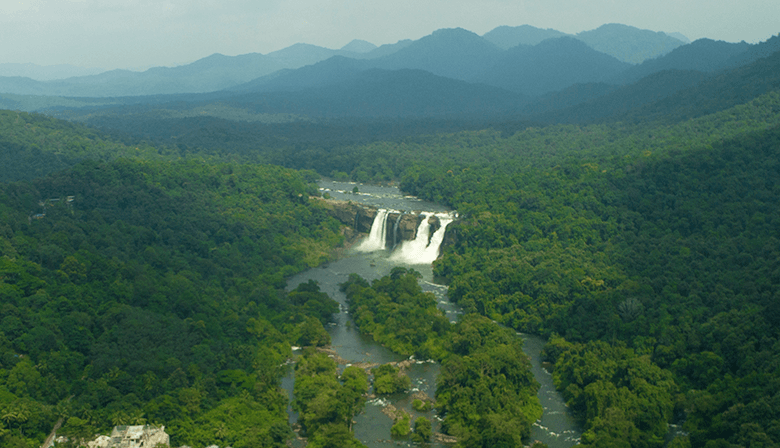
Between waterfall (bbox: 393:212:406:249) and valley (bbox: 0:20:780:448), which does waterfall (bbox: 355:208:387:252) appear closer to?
valley (bbox: 0:20:780:448)

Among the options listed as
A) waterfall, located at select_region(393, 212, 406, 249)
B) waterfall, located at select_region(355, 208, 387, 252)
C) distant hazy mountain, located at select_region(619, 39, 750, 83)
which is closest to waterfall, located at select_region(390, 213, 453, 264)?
waterfall, located at select_region(393, 212, 406, 249)

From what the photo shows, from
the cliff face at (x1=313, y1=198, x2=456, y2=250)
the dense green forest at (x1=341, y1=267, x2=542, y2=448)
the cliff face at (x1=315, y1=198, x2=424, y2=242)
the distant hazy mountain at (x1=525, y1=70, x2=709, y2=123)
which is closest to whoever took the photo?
the dense green forest at (x1=341, y1=267, x2=542, y2=448)

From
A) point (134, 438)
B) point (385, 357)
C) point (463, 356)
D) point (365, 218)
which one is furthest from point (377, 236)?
point (134, 438)

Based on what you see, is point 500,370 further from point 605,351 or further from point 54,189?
point 54,189

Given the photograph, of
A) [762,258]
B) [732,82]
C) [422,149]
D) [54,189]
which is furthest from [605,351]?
[422,149]

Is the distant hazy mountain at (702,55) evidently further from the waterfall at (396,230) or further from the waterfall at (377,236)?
the waterfall at (396,230)

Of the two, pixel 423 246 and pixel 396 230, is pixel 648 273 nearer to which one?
pixel 423 246
